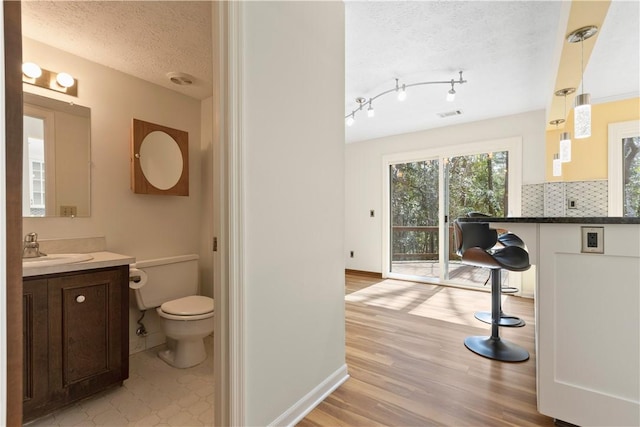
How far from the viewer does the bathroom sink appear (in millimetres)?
1515

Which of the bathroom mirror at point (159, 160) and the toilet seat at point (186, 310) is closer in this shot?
the toilet seat at point (186, 310)

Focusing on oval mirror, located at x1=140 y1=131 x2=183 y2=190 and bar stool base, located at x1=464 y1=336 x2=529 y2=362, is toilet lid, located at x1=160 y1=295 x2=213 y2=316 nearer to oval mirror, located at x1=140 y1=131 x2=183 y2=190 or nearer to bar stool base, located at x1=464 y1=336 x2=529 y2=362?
oval mirror, located at x1=140 y1=131 x2=183 y2=190

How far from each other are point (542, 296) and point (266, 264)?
4.49ft

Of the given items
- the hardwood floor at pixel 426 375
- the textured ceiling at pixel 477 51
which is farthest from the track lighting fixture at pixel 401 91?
the hardwood floor at pixel 426 375

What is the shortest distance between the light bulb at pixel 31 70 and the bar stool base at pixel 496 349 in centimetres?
361

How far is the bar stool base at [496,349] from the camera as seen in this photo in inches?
84.0

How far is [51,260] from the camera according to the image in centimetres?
171

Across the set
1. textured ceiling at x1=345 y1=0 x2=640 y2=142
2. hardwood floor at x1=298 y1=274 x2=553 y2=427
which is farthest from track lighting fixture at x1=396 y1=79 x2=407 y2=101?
hardwood floor at x1=298 y1=274 x2=553 y2=427

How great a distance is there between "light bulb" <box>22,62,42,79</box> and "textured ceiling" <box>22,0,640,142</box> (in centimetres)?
19

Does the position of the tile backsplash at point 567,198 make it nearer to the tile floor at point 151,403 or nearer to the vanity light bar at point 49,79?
the tile floor at point 151,403

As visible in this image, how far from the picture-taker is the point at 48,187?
78.5 inches

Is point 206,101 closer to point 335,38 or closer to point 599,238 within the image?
point 335,38

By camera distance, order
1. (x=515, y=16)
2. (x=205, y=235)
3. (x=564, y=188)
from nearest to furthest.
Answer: (x=515, y=16) → (x=205, y=235) → (x=564, y=188)

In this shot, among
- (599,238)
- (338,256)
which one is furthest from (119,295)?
(599,238)
